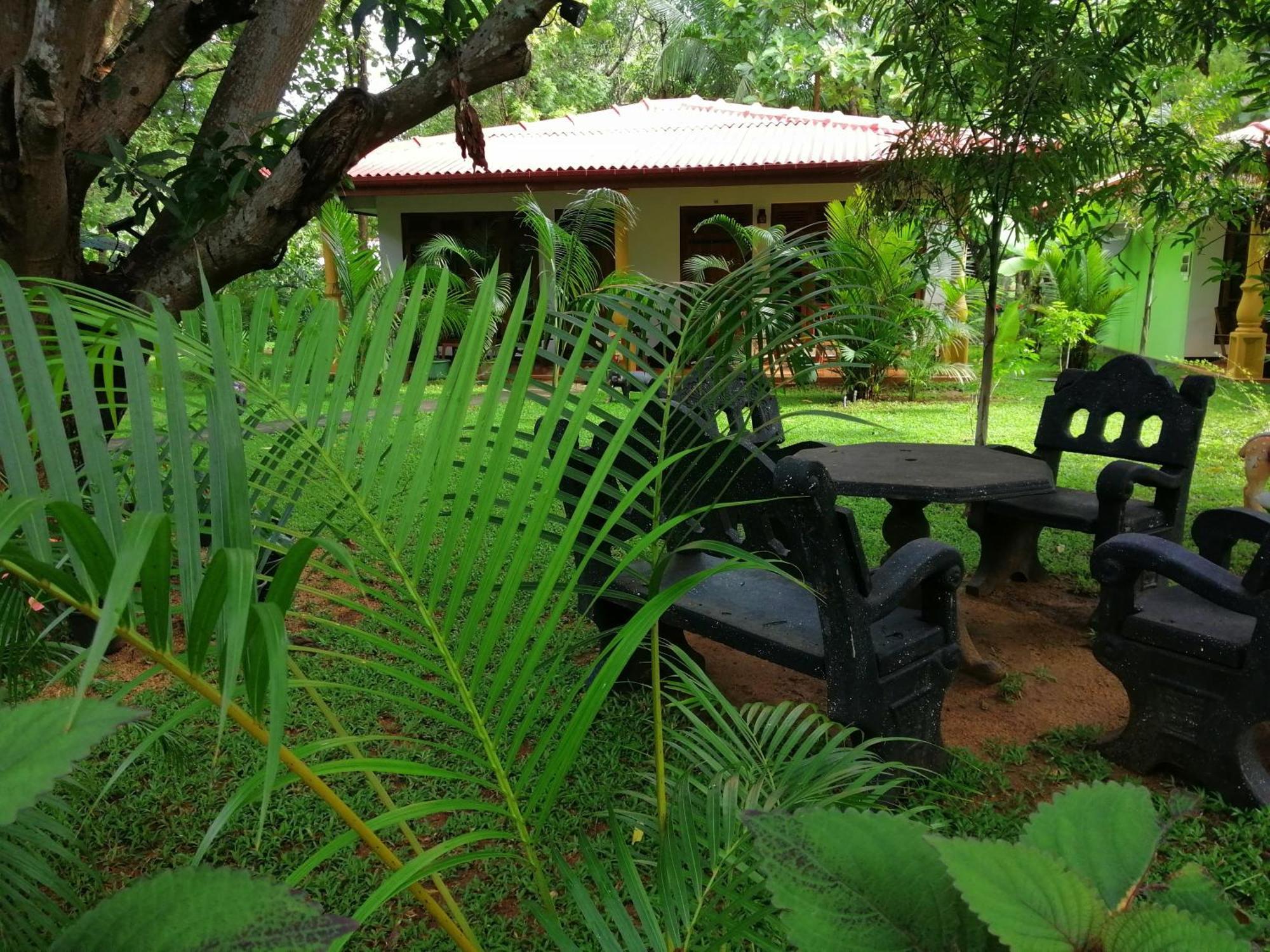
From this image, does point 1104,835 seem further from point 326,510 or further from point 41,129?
point 41,129

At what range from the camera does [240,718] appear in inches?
34.3

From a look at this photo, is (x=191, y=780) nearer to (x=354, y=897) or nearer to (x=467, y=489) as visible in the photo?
(x=354, y=897)

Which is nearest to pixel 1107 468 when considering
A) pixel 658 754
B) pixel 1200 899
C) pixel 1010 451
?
pixel 1010 451

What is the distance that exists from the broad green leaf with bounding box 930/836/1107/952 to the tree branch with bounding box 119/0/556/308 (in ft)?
8.40

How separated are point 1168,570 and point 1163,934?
2059 mm

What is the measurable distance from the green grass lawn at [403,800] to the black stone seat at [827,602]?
192 millimetres

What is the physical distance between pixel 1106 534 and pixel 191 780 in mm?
3155

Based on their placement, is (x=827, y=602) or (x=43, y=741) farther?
(x=827, y=602)

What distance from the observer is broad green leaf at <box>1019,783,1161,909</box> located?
54 centimetres

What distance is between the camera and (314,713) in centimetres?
293

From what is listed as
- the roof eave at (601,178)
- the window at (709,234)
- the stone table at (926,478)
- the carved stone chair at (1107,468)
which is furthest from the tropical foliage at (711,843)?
the window at (709,234)

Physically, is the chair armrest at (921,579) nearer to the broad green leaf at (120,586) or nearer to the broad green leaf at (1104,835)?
the broad green leaf at (1104,835)

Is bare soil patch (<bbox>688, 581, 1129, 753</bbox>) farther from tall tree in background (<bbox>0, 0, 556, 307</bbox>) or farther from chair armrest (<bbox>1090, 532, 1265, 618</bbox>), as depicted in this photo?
tall tree in background (<bbox>0, 0, 556, 307</bbox>)

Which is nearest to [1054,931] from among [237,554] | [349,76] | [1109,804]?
[1109,804]
